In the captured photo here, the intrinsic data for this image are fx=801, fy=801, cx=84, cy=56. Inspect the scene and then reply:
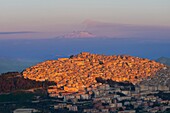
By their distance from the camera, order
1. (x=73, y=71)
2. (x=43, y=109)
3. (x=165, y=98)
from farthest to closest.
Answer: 1. (x=73, y=71)
2. (x=165, y=98)
3. (x=43, y=109)

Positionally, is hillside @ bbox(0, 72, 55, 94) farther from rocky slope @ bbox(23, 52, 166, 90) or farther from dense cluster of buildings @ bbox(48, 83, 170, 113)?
dense cluster of buildings @ bbox(48, 83, 170, 113)

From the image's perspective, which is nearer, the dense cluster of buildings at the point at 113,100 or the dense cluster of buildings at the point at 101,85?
the dense cluster of buildings at the point at 113,100

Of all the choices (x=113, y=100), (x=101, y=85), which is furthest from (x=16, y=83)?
(x=113, y=100)

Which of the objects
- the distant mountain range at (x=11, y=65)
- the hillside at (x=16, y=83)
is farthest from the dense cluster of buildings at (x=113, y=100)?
the distant mountain range at (x=11, y=65)

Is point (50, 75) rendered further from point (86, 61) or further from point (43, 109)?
point (43, 109)

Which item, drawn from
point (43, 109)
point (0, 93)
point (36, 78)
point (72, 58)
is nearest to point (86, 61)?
point (72, 58)

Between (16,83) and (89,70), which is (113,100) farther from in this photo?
(89,70)

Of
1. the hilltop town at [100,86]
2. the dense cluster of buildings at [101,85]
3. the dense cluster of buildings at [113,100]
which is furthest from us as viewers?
the dense cluster of buildings at [101,85]

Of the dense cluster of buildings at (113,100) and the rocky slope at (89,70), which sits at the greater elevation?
the rocky slope at (89,70)

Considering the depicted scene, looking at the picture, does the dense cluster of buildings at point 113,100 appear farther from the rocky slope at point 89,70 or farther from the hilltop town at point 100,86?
the rocky slope at point 89,70
